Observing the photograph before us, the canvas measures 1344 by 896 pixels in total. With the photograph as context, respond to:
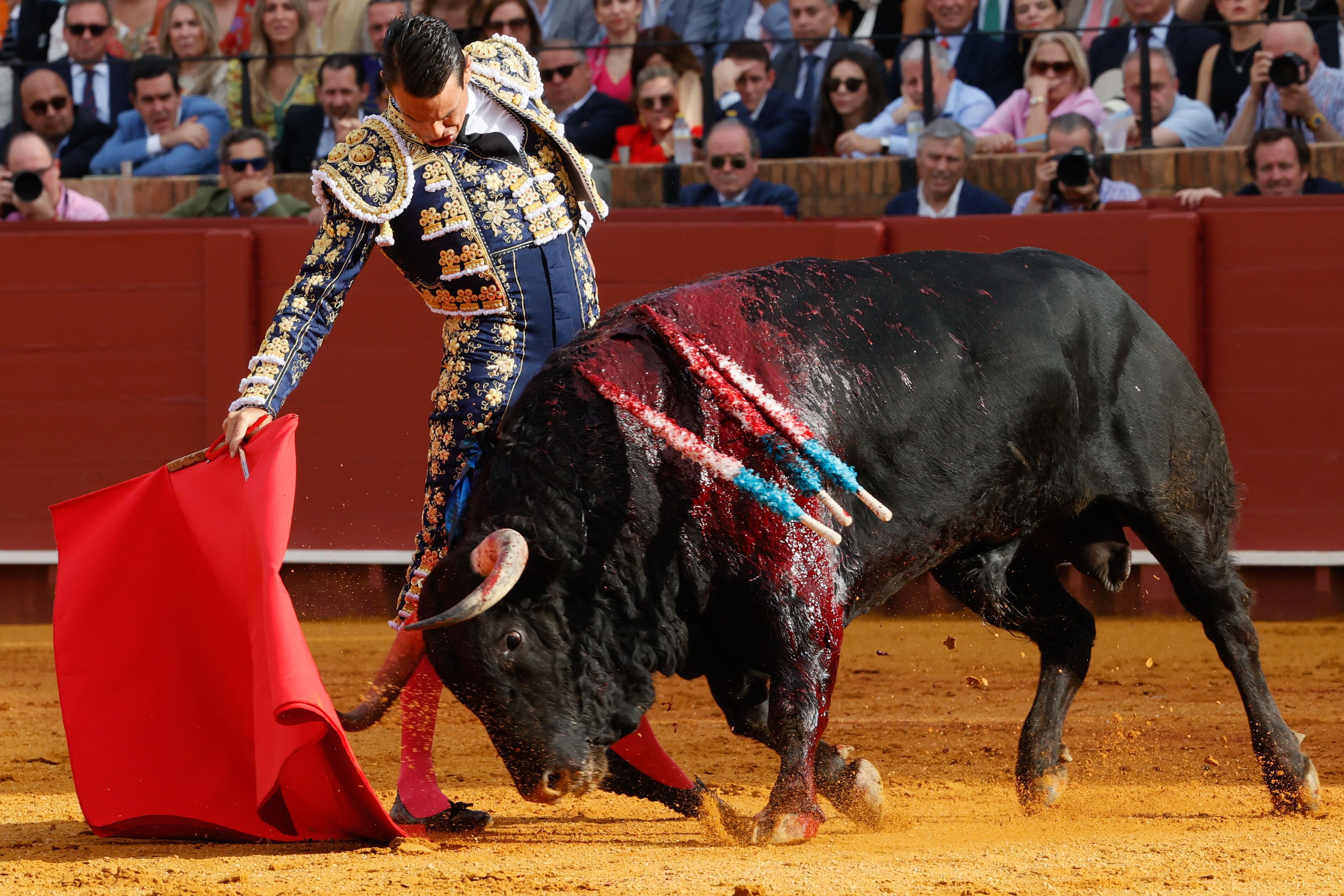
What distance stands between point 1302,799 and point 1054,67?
4.01 metres

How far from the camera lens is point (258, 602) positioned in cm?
312

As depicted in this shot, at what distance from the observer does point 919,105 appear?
22.9 ft

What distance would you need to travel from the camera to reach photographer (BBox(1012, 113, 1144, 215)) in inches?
237

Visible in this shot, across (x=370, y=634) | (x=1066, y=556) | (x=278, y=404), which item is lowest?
(x=370, y=634)

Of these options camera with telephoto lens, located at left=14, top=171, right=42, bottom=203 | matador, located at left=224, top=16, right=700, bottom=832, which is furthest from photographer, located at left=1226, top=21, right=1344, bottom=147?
camera with telephoto lens, located at left=14, top=171, right=42, bottom=203

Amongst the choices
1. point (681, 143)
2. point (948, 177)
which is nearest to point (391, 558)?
point (681, 143)

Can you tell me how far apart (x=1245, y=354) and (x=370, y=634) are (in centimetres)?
320

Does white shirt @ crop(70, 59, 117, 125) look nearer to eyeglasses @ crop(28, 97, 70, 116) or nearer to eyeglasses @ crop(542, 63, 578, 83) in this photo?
eyeglasses @ crop(28, 97, 70, 116)

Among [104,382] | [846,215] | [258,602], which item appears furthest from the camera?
[846,215]

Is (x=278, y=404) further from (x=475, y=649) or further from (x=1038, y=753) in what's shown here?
(x=1038, y=753)

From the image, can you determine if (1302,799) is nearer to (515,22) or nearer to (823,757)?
(823,757)

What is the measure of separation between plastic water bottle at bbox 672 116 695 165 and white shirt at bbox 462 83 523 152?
3.93 meters

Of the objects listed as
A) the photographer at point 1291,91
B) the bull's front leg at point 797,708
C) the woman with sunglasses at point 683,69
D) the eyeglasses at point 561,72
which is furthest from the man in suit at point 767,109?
the bull's front leg at point 797,708

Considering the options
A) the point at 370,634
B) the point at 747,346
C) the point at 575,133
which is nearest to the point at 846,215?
the point at 575,133
